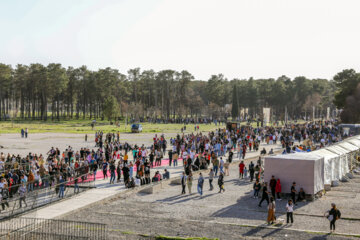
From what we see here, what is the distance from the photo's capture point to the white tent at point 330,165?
2283 cm

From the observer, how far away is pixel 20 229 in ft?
46.3

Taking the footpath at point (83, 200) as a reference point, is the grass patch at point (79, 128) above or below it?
above

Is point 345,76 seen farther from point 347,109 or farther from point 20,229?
point 20,229

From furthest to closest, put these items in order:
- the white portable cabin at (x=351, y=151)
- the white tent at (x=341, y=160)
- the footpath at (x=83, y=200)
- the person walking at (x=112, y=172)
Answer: the white portable cabin at (x=351, y=151)
the white tent at (x=341, y=160)
the person walking at (x=112, y=172)
the footpath at (x=83, y=200)

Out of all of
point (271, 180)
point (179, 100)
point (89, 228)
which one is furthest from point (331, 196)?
point (179, 100)

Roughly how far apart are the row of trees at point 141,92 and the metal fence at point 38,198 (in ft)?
271

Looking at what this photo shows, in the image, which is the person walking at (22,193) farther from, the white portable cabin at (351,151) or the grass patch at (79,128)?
the grass patch at (79,128)

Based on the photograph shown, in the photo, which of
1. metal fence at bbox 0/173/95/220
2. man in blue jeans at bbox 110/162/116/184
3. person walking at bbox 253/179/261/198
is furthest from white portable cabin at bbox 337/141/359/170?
metal fence at bbox 0/173/95/220

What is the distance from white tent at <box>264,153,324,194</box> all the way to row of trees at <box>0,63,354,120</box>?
85.4 metres

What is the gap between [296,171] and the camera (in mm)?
20547

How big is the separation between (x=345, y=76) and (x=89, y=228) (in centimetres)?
7618

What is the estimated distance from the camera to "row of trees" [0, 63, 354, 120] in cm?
10294

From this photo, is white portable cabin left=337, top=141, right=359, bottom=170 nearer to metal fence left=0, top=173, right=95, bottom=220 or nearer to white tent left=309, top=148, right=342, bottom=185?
white tent left=309, top=148, right=342, bottom=185

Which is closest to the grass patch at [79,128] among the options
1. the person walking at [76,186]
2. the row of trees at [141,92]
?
the row of trees at [141,92]
